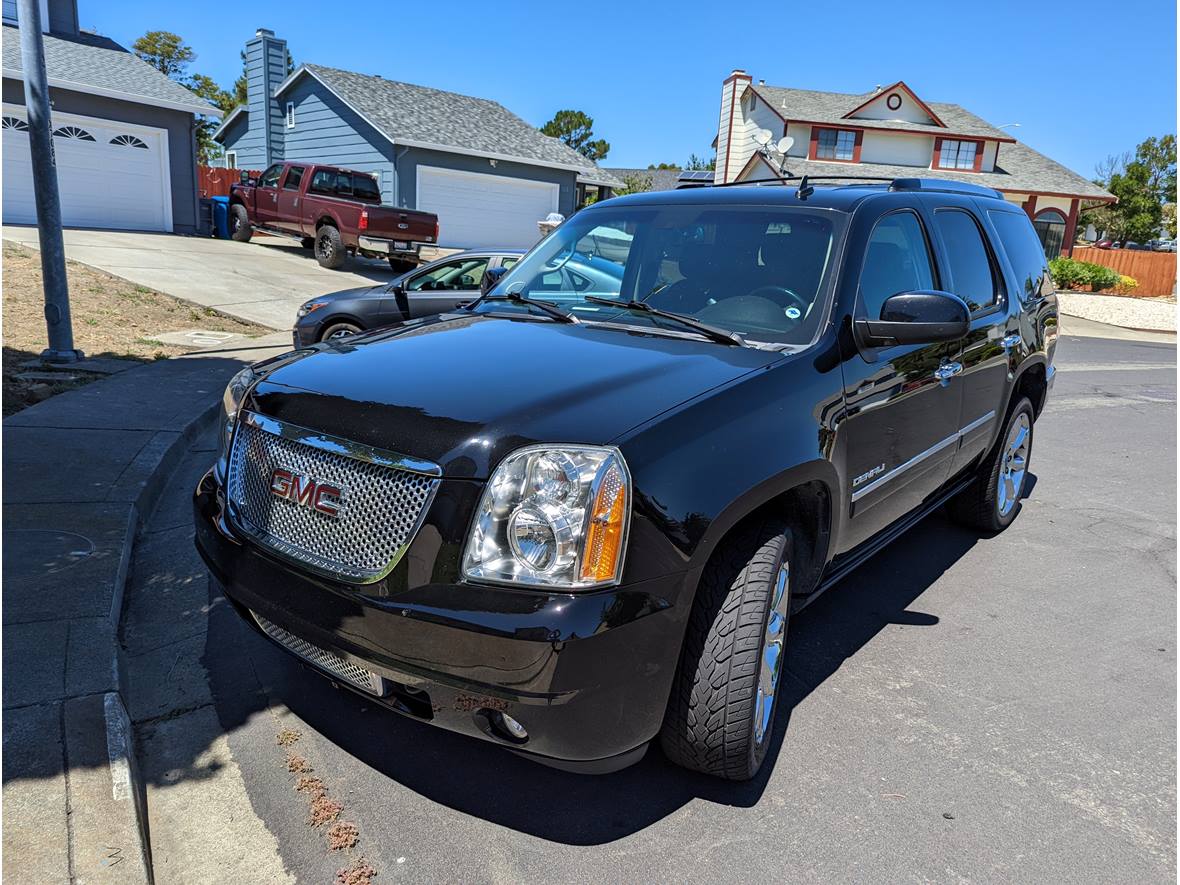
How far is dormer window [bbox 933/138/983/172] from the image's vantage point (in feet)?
117

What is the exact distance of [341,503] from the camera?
8.52 feet

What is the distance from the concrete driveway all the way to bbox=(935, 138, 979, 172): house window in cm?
2545

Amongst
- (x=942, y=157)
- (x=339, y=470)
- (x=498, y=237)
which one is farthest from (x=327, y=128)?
(x=339, y=470)

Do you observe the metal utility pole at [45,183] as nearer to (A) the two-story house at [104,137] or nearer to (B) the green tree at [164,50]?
(A) the two-story house at [104,137]

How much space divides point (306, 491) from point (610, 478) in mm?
1004

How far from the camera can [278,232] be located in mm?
21031

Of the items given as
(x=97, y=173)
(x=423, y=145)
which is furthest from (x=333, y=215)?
(x=423, y=145)

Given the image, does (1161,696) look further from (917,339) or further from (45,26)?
(45,26)

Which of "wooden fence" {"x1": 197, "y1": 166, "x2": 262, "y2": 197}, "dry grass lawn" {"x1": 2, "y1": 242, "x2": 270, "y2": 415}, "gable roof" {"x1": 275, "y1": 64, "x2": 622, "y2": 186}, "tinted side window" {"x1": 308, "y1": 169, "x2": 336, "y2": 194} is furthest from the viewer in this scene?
"wooden fence" {"x1": 197, "y1": 166, "x2": 262, "y2": 197}

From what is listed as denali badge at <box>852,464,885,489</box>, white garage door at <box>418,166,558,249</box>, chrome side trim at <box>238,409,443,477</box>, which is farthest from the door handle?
white garage door at <box>418,166,558,249</box>

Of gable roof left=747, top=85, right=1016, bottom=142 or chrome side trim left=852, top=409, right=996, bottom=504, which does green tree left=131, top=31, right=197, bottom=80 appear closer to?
gable roof left=747, top=85, right=1016, bottom=142

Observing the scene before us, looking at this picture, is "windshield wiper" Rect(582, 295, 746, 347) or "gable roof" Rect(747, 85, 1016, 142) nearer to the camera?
"windshield wiper" Rect(582, 295, 746, 347)

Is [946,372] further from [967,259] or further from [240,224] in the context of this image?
[240,224]

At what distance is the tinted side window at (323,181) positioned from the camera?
19406mm
